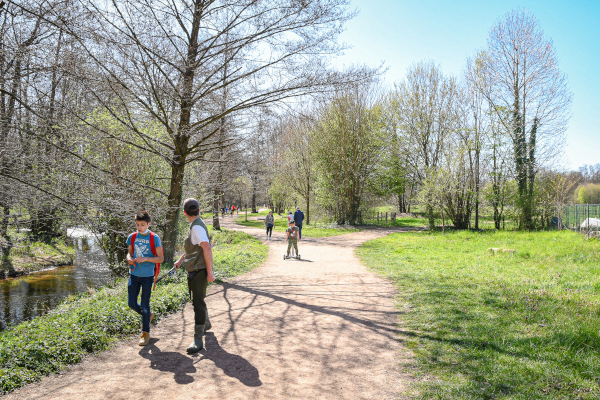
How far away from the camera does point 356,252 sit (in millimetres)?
13844

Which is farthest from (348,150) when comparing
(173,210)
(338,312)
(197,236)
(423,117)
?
(197,236)

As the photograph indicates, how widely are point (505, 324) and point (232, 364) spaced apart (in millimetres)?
3849

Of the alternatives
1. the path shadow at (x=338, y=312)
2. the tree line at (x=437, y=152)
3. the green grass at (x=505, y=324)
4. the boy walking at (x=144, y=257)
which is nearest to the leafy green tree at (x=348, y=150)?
the tree line at (x=437, y=152)

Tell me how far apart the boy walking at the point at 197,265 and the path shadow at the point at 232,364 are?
166mm

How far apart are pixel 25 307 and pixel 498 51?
26.0m

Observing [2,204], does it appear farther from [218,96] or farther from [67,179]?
[218,96]

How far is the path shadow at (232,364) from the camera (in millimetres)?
3701

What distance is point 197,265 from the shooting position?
439cm

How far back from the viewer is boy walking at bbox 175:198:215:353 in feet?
14.2

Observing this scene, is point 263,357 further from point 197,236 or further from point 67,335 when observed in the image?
point 67,335

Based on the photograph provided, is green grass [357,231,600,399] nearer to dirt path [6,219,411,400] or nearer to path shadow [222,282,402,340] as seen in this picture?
path shadow [222,282,402,340]

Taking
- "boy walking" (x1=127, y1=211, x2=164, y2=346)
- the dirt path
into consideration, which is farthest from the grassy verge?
"boy walking" (x1=127, y1=211, x2=164, y2=346)

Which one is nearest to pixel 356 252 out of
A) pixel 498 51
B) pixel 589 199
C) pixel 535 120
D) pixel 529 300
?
pixel 529 300

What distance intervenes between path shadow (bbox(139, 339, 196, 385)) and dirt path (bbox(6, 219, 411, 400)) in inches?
0.4
